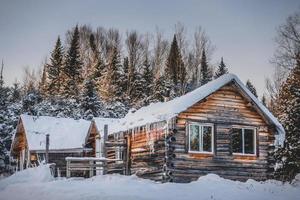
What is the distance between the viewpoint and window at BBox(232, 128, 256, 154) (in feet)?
82.0

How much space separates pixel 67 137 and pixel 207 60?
23399 millimetres

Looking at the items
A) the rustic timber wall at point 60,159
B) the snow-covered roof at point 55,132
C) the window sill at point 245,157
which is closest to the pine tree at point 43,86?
the snow-covered roof at point 55,132

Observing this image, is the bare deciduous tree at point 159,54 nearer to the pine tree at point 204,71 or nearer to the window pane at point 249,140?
the pine tree at point 204,71

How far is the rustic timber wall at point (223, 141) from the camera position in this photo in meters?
23.7

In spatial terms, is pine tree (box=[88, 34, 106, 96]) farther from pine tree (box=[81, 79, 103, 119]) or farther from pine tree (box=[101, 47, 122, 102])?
pine tree (box=[81, 79, 103, 119])

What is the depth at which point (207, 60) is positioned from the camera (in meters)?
55.5

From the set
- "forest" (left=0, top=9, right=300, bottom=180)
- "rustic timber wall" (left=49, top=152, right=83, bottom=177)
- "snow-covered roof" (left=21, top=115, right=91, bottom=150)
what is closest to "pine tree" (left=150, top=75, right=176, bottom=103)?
"forest" (left=0, top=9, right=300, bottom=180)

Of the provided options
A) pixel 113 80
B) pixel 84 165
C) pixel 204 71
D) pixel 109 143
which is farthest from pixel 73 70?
pixel 84 165

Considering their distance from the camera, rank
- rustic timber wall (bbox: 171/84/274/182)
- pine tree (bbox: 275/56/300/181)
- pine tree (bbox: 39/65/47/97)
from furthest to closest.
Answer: pine tree (bbox: 39/65/47/97), pine tree (bbox: 275/56/300/181), rustic timber wall (bbox: 171/84/274/182)

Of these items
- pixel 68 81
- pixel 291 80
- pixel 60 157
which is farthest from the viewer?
pixel 68 81

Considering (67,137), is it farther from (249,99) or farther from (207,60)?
(207,60)

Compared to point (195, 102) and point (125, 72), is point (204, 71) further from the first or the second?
point (195, 102)

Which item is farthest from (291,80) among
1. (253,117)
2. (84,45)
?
(84,45)

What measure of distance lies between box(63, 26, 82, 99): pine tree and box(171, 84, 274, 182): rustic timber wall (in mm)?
38704
